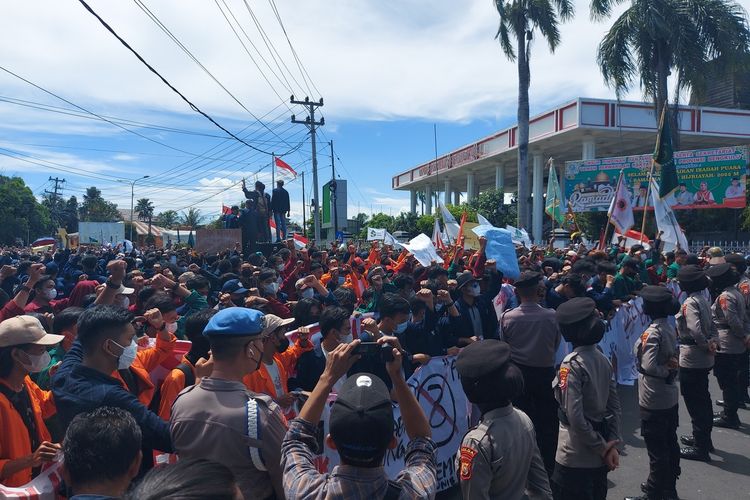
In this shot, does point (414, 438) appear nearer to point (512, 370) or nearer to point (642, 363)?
point (512, 370)

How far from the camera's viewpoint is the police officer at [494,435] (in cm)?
244

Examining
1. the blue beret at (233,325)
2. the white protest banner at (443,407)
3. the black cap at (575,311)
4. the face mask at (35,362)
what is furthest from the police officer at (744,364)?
the face mask at (35,362)

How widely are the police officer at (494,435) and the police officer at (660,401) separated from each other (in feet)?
7.60

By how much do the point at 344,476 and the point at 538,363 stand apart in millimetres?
3191

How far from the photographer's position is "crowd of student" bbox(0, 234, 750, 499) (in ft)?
5.75

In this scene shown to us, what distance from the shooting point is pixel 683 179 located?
2300 centimetres

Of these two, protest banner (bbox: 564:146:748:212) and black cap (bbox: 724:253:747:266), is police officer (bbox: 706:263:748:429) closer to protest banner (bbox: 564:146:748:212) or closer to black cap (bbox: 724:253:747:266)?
black cap (bbox: 724:253:747:266)

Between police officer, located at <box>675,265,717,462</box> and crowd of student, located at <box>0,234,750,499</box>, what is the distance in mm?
17

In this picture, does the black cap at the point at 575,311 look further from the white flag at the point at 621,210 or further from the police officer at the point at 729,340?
the white flag at the point at 621,210

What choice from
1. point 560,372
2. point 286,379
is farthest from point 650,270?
point 286,379

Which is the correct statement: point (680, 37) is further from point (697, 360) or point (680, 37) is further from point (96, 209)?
point (96, 209)

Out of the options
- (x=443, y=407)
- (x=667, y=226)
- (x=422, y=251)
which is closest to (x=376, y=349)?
(x=443, y=407)

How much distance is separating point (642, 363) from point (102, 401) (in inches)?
162

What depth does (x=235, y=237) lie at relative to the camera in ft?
46.0
